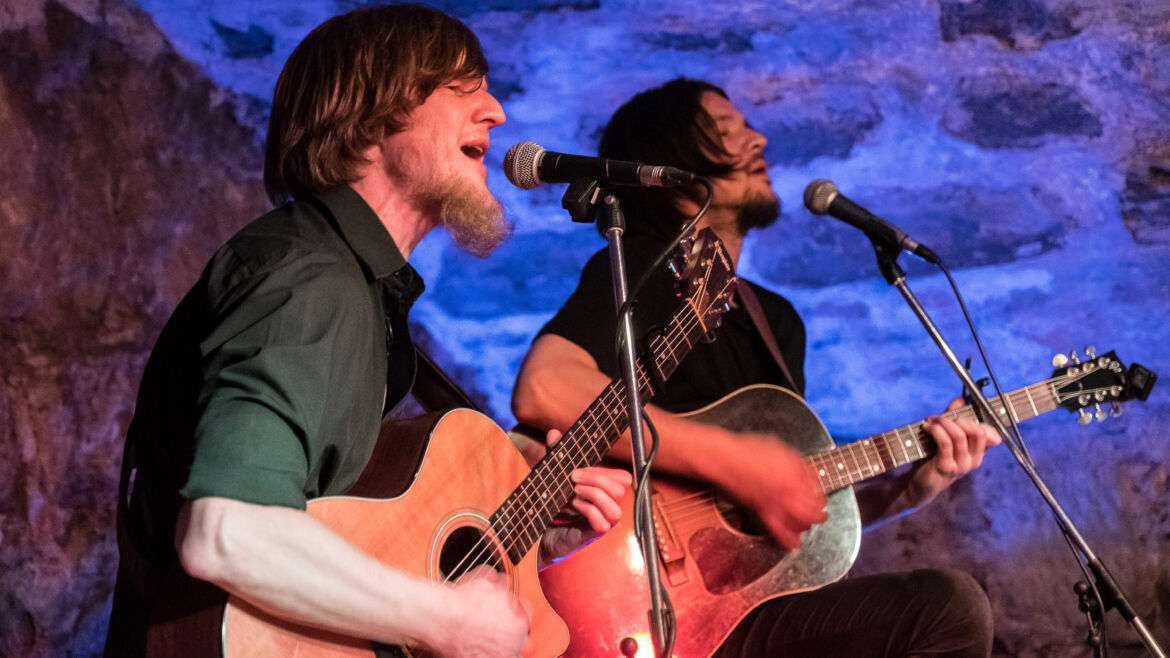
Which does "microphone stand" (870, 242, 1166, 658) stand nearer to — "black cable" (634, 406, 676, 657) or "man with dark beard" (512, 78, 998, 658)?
"man with dark beard" (512, 78, 998, 658)

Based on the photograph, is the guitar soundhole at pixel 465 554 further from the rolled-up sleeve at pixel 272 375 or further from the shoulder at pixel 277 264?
the shoulder at pixel 277 264

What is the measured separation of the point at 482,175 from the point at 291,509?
3.37ft

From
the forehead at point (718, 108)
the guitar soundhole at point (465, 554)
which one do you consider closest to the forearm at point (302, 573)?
the guitar soundhole at point (465, 554)

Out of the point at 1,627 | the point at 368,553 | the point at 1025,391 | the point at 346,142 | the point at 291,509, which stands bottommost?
the point at 1,627

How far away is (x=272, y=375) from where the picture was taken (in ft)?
5.72

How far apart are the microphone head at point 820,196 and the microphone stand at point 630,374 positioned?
31.6 inches

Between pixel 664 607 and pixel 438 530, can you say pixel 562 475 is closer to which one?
pixel 438 530

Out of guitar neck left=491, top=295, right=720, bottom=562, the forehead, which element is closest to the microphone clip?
guitar neck left=491, top=295, right=720, bottom=562

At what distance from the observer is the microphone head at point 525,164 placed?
2.07 metres

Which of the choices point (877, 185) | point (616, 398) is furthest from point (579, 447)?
point (877, 185)

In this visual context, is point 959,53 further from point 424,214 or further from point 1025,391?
point 424,214

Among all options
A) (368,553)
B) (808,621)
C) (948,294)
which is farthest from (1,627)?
(948,294)

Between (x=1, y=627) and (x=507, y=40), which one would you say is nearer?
(x=1, y=627)

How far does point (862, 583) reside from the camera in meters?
2.86
